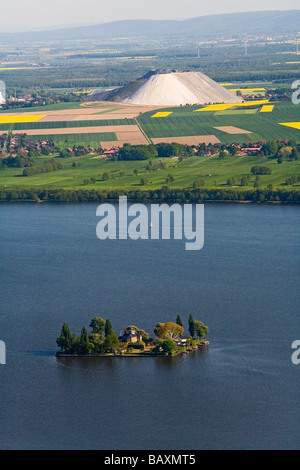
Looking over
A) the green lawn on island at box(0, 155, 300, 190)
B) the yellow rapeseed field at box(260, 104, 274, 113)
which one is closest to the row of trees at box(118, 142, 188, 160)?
the green lawn on island at box(0, 155, 300, 190)

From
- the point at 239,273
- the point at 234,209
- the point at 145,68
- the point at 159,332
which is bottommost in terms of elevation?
the point at 159,332

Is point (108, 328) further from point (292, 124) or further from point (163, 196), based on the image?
point (292, 124)

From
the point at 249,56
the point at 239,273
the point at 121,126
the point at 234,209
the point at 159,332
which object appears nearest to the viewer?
the point at 159,332

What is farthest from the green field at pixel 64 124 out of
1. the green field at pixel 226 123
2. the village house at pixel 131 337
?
the village house at pixel 131 337

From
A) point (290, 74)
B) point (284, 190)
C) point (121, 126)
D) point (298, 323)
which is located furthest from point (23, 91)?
point (298, 323)

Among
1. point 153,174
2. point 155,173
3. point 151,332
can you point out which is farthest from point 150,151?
point 151,332

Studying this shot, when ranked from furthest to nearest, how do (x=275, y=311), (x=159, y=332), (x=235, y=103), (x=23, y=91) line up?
1. (x=23, y=91)
2. (x=235, y=103)
3. (x=275, y=311)
4. (x=159, y=332)

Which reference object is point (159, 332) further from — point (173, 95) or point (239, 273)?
point (173, 95)
